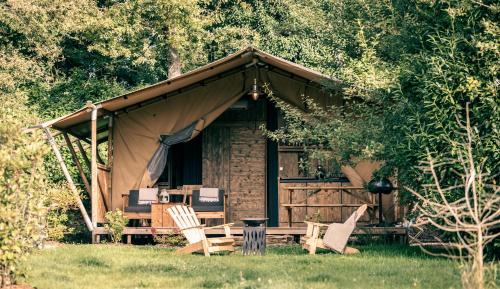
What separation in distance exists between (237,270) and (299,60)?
13645 mm

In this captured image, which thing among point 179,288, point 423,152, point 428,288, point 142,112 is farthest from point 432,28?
point 142,112

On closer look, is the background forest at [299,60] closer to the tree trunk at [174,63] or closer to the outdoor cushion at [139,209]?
the tree trunk at [174,63]

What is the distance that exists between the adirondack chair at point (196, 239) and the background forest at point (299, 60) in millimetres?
1796

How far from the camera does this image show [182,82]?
44.9ft

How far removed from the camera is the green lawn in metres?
7.64

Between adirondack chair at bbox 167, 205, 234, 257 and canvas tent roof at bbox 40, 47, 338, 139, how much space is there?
251 centimetres

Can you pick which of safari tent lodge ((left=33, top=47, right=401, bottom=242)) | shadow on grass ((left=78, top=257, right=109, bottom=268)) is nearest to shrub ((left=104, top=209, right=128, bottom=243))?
safari tent lodge ((left=33, top=47, right=401, bottom=242))

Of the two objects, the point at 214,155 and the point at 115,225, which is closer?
the point at 115,225

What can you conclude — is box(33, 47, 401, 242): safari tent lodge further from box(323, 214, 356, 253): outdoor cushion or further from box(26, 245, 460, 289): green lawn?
box(26, 245, 460, 289): green lawn

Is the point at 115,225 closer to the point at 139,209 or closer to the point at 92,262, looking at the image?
the point at 139,209

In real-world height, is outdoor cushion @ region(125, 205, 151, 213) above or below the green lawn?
above

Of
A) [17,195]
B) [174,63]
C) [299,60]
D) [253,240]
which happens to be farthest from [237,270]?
[299,60]

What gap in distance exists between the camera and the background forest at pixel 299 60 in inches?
379

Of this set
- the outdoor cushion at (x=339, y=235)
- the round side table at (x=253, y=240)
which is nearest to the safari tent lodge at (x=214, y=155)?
the outdoor cushion at (x=339, y=235)
